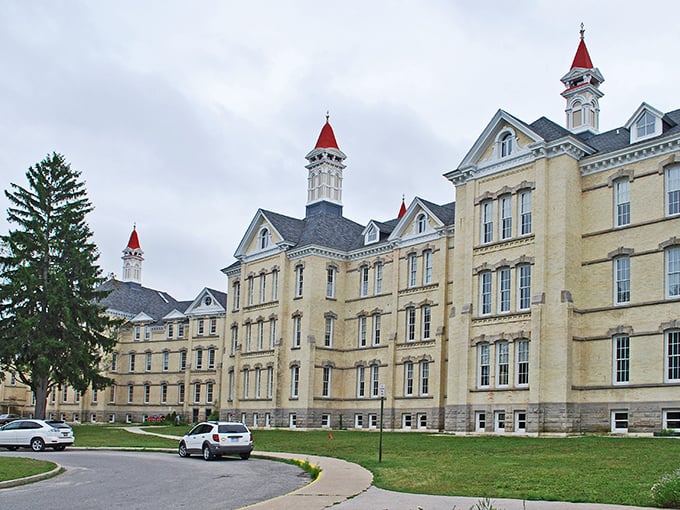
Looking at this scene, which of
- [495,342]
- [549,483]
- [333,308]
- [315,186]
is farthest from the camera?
[315,186]

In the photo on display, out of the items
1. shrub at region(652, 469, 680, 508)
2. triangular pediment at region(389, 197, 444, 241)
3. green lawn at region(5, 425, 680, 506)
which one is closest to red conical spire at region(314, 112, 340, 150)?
triangular pediment at region(389, 197, 444, 241)

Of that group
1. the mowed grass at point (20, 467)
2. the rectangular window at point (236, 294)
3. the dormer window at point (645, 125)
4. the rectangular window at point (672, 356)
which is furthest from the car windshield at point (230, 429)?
the rectangular window at point (236, 294)

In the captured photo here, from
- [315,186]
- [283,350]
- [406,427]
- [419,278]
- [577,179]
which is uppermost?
[315,186]

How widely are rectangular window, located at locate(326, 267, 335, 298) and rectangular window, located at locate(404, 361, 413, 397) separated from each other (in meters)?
8.64

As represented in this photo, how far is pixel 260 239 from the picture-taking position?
61.8 m

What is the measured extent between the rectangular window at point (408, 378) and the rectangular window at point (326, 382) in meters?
7.11

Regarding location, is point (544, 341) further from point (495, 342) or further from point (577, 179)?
point (577, 179)

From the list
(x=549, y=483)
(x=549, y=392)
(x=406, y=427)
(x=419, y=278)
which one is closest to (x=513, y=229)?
(x=549, y=392)

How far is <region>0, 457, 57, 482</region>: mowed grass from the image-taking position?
22155mm

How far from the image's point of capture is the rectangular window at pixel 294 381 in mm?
56841

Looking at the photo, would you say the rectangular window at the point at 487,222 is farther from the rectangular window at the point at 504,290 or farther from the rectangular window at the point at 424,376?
the rectangular window at the point at 424,376

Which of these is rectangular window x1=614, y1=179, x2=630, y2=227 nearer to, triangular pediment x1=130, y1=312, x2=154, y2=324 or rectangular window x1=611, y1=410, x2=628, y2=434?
rectangular window x1=611, y1=410, x2=628, y2=434

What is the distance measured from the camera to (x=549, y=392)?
1478 inches

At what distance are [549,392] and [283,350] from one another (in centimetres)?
2459
